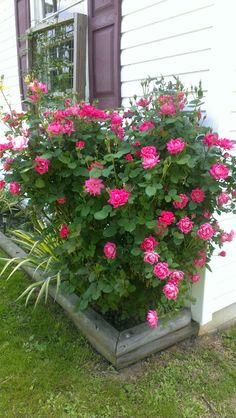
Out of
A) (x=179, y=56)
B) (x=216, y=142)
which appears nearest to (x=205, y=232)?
(x=216, y=142)

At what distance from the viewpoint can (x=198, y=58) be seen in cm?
211

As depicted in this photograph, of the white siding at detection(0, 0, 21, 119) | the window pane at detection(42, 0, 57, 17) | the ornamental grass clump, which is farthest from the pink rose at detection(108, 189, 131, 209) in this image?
the white siding at detection(0, 0, 21, 119)

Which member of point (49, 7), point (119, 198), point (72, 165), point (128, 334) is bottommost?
point (128, 334)

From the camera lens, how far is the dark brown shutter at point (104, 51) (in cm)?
266

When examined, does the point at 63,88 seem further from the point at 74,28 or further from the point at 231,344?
the point at 231,344

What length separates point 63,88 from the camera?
11.0 ft

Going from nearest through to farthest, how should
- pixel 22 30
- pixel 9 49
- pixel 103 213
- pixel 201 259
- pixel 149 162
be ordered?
1. pixel 149 162
2. pixel 103 213
3. pixel 201 259
4. pixel 22 30
5. pixel 9 49

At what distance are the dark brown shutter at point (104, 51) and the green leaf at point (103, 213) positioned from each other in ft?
4.37

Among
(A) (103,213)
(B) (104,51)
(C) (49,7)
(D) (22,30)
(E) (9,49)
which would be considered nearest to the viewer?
(A) (103,213)

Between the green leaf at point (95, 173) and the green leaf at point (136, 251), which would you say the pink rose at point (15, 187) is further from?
the green leaf at point (136, 251)

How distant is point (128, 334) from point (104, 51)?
2.12 metres

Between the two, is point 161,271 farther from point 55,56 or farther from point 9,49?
point 9,49

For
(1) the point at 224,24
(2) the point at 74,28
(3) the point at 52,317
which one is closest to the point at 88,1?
(2) the point at 74,28

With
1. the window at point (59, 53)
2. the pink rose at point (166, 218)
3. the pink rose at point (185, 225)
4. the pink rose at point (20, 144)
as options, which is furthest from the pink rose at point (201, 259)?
the window at point (59, 53)
